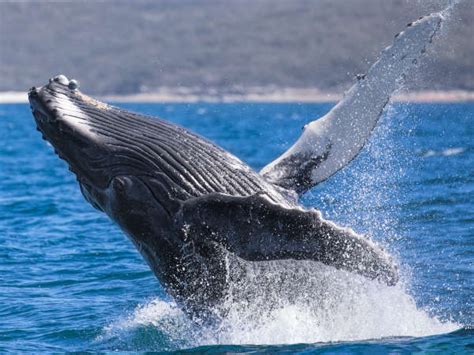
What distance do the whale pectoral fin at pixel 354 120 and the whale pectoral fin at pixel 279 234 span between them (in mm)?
2015

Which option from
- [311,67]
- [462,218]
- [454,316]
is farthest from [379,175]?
[311,67]

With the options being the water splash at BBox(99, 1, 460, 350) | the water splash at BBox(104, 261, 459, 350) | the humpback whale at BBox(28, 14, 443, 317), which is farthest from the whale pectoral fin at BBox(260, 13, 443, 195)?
the water splash at BBox(104, 261, 459, 350)

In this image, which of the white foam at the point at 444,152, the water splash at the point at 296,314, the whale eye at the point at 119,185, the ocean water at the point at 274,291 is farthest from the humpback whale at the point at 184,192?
the white foam at the point at 444,152

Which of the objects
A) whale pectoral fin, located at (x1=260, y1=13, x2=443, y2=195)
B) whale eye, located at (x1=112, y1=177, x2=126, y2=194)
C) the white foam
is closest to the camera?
whale eye, located at (x1=112, y1=177, x2=126, y2=194)

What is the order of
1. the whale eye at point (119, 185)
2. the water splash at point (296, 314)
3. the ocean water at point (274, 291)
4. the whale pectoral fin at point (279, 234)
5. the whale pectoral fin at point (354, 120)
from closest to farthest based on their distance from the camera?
1. the whale pectoral fin at point (279, 234)
2. the whale eye at point (119, 185)
3. the water splash at point (296, 314)
4. the ocean water at point (274, 291)
5. the whale pectoral fin at point (354, 120)

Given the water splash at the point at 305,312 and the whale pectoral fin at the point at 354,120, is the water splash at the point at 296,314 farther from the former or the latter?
the whale pectoral fin at the point at 354,120

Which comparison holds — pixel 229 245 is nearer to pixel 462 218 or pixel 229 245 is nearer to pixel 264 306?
pixel 264 306

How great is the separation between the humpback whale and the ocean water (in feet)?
2.22

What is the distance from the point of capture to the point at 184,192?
30.8ft

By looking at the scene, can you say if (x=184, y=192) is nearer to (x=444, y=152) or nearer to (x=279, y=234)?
(x=279, y=234)

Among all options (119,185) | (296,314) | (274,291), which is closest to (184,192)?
(119,185)

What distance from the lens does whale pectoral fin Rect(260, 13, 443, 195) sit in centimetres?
1076

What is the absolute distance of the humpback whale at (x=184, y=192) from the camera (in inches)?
337

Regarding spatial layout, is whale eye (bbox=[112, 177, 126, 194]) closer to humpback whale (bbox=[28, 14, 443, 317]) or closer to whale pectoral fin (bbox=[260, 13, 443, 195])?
humpback whale (bbox=[28, 14, 443, 317])
